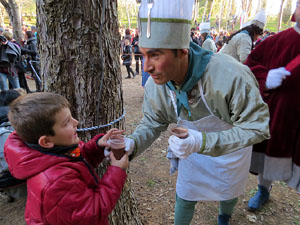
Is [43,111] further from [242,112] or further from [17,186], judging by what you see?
[17,186]

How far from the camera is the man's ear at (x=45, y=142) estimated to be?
1.24 m

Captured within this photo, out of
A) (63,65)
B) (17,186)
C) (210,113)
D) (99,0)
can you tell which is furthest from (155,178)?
A: (99,0)

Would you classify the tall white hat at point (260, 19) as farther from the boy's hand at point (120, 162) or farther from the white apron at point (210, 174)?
the boy's hand at point (120, 162)

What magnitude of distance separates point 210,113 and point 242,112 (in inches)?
10.2

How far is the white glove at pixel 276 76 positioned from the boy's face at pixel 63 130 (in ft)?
4.96

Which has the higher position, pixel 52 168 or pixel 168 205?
pixel 52 168

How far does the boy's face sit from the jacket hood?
4.0 inches

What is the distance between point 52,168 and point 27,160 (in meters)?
0.14

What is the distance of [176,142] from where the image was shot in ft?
4.22

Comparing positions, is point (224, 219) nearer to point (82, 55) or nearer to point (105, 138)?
point (105, 138)

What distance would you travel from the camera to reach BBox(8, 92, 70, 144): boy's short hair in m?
1.24

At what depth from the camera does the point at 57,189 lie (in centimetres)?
115

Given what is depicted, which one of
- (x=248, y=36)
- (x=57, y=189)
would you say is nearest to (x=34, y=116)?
(x=57, y=189)

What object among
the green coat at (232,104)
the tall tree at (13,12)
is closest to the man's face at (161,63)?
the green coat at (232,104)
